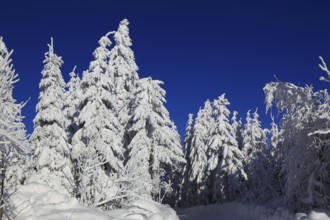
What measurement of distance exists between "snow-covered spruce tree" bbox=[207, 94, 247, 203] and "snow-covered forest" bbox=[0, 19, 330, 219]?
0.37 feet

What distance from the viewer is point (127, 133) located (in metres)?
30.3

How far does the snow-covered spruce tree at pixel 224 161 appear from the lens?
125 ft

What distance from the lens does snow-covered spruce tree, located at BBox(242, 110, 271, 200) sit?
100 feet

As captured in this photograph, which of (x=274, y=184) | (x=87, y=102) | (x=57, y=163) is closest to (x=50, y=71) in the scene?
(x=87, y=102)

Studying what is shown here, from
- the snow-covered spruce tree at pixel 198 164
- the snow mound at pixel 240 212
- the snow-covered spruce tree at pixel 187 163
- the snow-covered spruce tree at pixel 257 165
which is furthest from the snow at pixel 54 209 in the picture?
the snow-covered spruce tree at pixel 187 163

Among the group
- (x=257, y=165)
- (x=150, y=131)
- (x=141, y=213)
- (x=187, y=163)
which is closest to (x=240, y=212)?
(x=257, y=165)

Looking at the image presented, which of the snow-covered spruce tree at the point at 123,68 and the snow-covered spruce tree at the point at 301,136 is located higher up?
the snow-covered spruce tree at the point at 123,68

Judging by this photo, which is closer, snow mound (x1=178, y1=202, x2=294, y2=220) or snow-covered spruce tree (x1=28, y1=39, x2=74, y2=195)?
snow mound (x1=178, y1=202, x2=294, y2=220)

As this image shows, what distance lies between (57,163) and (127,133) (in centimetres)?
978

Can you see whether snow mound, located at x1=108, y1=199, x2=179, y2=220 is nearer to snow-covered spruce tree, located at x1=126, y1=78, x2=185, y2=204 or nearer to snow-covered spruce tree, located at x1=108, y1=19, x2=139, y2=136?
snow-covered spruce tree, located at x1=126, y1=78, x2=185, y2=204

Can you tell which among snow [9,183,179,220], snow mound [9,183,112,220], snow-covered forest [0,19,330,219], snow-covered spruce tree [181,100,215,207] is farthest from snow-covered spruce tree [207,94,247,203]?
snow mound [9,183,112,220]

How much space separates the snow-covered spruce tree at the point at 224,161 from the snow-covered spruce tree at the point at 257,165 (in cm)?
129

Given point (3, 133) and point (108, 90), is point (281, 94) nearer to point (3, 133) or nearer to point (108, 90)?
point (108, 90)

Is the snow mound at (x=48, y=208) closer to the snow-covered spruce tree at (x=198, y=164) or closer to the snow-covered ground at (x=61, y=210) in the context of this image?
the snow-covered ground at (x=61, y=210)
